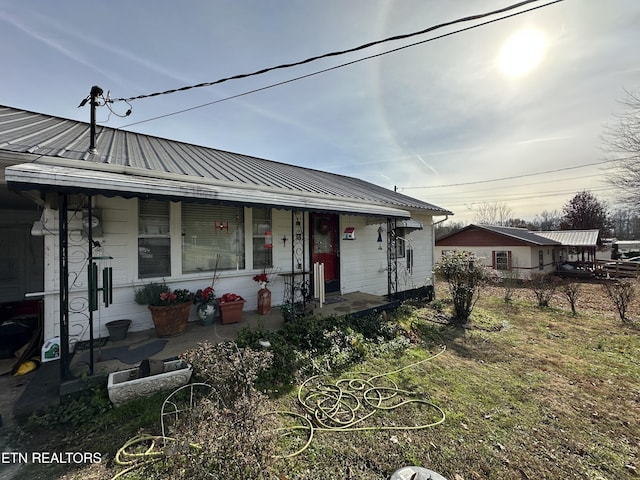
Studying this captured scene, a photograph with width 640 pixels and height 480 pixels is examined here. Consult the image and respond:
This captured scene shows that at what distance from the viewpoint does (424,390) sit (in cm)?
374

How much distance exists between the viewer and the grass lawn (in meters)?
2.44

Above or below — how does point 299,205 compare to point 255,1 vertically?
below

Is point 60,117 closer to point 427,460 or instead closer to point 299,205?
point 299,205

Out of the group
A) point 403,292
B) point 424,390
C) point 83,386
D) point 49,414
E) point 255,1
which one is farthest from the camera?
point 403,292

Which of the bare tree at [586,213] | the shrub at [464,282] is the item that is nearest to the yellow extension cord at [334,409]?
the shrub at [464,282]

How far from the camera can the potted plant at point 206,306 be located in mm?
5035

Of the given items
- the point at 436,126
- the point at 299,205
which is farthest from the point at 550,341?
the point at 436,126

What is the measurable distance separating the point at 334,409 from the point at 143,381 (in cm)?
219

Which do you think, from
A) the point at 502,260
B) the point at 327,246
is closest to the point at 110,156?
the point at 327,246

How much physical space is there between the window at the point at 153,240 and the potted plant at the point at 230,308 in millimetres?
1091

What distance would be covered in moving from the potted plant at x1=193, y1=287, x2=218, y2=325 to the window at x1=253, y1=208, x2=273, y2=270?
1247 millimetres

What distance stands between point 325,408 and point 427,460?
1.16m

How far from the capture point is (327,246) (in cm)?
758

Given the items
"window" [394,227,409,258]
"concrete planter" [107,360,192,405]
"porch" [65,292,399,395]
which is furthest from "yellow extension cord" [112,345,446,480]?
"window" [394,227,409,258]
